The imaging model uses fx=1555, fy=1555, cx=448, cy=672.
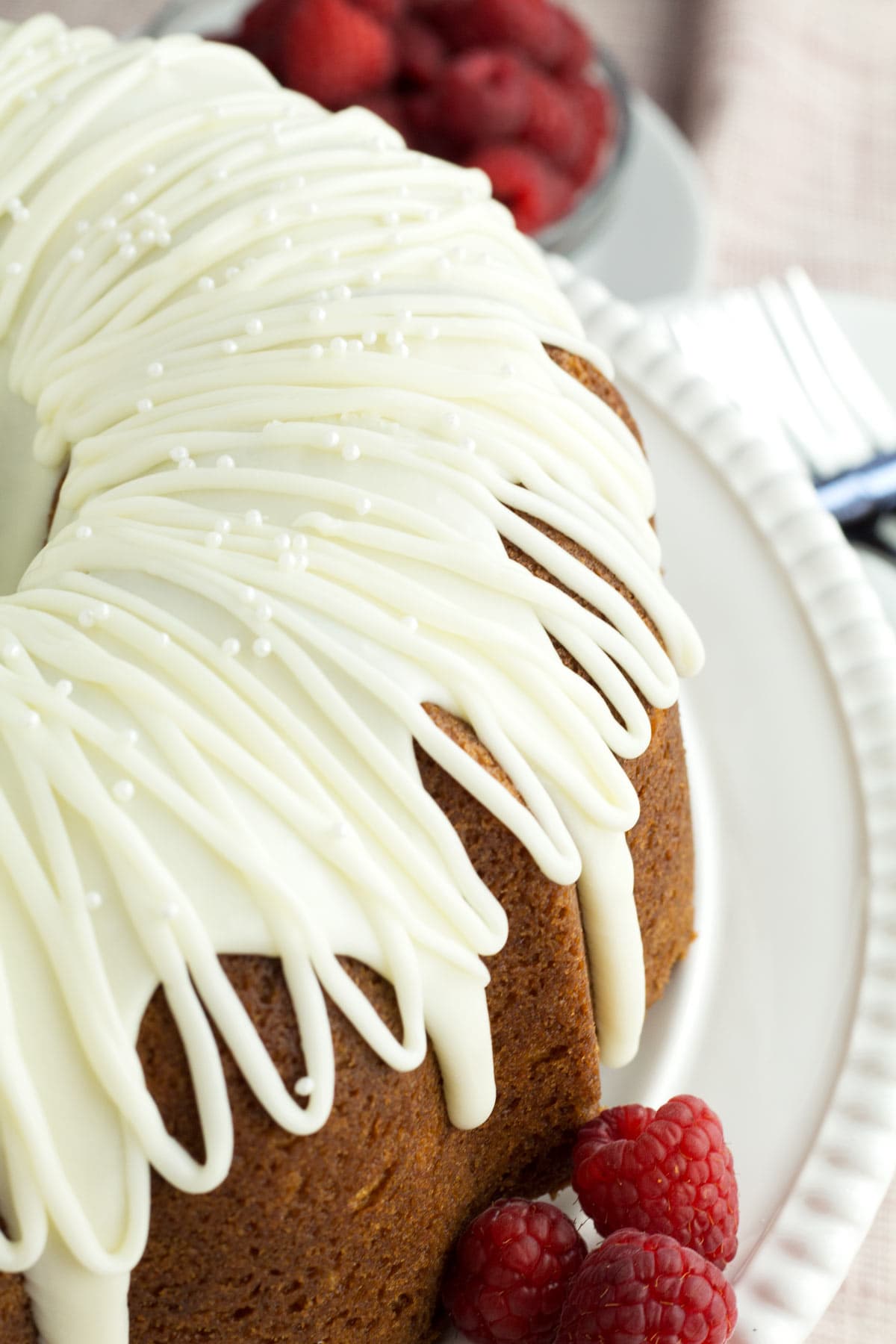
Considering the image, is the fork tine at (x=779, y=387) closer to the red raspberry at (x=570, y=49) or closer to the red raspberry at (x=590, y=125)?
the red raspberry at (x=590, y=125)

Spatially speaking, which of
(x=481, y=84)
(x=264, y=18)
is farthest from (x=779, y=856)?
(x=264, y=18)

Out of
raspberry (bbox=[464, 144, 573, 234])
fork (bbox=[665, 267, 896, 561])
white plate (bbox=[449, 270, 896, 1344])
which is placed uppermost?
raspberry (bbox=[464, 144, 573, 234])

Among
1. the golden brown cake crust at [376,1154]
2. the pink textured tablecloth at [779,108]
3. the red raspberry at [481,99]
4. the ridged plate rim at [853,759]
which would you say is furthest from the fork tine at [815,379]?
the golden brown cake crust at [376,1154]

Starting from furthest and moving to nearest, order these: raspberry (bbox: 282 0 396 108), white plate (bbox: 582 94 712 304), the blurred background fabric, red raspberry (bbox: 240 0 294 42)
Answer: the blurred background fabric
white plate (bbox: 582 94 712 304)
red raspberry (bbox: 240 0 294 42)
raspberry (bbox: 282 0 396 108)

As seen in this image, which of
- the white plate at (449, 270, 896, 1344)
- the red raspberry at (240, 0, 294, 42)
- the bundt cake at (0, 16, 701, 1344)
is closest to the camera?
the bundt cake at (0, 16, 701, 1344)

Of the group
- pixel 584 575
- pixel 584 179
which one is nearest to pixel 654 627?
pixel 584 575

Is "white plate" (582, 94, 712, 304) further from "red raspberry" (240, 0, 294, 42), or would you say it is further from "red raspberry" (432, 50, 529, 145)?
"red raspberry" (240, 0, 294, 42)

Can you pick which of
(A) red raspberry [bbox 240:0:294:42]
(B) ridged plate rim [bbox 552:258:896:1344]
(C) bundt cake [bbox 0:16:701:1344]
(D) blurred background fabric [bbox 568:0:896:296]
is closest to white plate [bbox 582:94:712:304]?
(D) blurred background fabric [bbox 568:0:896:296]

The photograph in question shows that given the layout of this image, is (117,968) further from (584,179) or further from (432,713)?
(584,179)
